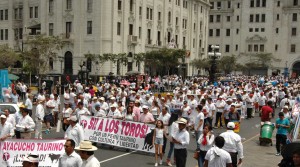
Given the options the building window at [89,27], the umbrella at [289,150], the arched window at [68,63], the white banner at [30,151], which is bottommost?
the white banner at [30,151]

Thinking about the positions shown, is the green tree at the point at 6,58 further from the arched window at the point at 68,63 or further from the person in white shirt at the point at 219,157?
the person in white shirt at the point at 219,157

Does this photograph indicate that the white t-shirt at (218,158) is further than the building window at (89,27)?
No

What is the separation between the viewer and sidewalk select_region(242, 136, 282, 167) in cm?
1295

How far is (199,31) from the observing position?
77812mm

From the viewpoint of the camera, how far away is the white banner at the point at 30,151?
10.5m

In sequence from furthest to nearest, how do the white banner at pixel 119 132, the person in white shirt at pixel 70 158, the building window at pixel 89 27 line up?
the building window at pixel 89 27 < the white banner at pixel 119 132 < the person in white shirt at pixel 70 158

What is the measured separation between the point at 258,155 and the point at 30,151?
781 cm

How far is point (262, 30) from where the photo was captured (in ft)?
285

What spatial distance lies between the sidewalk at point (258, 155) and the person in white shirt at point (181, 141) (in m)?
3.02

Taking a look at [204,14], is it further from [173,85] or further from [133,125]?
[133,125]

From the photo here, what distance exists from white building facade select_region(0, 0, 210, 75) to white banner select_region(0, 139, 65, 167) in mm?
39355

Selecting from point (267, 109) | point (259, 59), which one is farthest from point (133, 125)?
point (259, 59)

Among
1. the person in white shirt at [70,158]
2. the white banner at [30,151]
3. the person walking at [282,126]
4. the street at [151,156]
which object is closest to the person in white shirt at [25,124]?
the white banner at [30,151]

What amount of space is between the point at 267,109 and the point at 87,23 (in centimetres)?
3916
